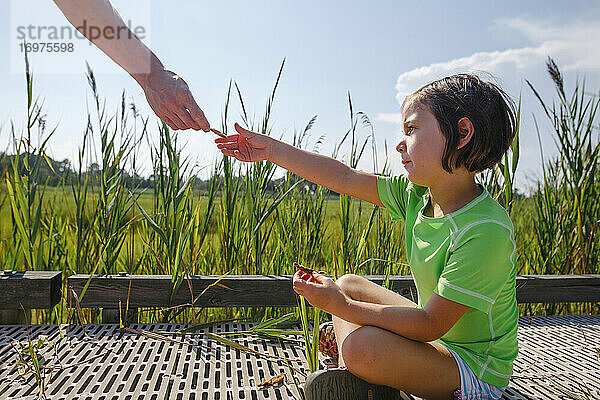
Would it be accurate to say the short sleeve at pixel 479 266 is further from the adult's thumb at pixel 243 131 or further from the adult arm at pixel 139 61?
the adult arm at pixel 139 61

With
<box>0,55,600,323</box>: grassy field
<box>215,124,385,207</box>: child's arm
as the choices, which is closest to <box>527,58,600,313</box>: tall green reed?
<box>0,55,600,323</box>: grassy field

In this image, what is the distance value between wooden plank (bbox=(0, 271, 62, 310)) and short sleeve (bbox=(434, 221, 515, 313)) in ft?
5.22

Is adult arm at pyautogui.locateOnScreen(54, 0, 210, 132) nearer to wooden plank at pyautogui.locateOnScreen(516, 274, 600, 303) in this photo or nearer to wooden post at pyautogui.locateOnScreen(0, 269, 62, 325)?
wooden post at pyautogui.locateOnScreen(0, 269, 62, 325)

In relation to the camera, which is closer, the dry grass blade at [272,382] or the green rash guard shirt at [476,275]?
the green rash guard shirt at [476,275]

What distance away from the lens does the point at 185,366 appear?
1657 mm

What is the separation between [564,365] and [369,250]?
1115 mm

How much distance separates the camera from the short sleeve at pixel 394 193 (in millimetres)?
1728

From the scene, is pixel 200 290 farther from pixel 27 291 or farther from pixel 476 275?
pixel 476 275

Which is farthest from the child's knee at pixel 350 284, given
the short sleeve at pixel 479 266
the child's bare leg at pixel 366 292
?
the short sleeve at pixel 479 266

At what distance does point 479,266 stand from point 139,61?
4.43ft

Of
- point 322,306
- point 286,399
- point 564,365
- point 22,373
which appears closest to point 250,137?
point 322,306

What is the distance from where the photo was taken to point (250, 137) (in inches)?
66.8

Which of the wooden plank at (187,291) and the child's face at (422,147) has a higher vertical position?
the child's face at (422,147)

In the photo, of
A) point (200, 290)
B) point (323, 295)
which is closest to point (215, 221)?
point (200, 290)
